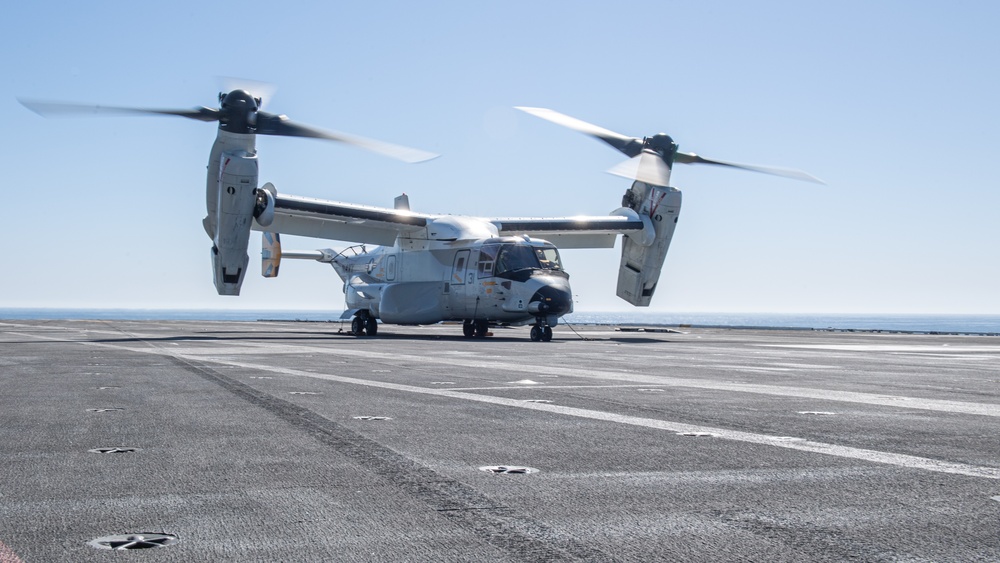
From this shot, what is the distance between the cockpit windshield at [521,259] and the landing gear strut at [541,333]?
1.95m

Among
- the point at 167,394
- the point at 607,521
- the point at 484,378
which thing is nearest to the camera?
the point at 607,521

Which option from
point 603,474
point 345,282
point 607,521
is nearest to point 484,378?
point 603,474

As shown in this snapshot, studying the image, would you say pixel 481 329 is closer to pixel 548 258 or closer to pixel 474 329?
pixel 474 329

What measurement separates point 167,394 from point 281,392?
122cm

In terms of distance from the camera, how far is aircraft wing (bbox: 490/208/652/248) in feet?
109

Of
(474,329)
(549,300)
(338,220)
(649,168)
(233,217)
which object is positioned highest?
(649,168)

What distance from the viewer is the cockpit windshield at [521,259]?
94.5 feet

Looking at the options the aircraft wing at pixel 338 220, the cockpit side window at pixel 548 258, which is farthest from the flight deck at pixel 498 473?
the aircraft wing at pixel 338 220

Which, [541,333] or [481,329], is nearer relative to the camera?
[541,333]

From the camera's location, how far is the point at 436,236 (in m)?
31.8

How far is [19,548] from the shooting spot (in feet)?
10.5

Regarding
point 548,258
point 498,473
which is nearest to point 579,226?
point 548,258

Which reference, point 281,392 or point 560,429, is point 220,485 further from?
point 281,392

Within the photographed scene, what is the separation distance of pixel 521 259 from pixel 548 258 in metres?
1.10
